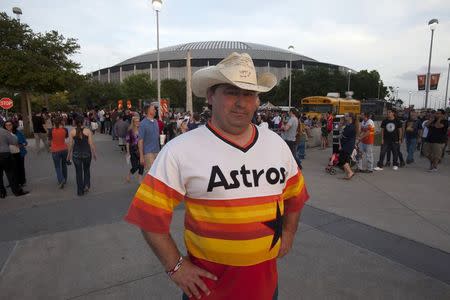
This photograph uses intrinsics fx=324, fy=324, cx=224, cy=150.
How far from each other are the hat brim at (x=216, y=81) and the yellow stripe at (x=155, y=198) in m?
0.64

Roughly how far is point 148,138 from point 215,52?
95.2m

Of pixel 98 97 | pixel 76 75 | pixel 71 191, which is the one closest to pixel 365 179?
pixel 71 191

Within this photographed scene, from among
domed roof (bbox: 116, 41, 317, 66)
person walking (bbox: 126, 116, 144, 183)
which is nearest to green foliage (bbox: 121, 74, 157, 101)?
domed roof (bbox: 116, 41, 317, 66)

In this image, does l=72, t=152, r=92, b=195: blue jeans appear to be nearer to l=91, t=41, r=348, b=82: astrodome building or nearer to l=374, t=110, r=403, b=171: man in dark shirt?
l=374, t=110, r=403, b=171: man in dark shirt

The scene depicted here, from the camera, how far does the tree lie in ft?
56.7

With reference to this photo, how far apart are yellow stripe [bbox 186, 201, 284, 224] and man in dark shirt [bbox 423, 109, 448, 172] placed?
977 cm

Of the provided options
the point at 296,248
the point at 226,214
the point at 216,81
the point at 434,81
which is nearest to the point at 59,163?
the point at 296,248

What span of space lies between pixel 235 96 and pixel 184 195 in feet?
1.86

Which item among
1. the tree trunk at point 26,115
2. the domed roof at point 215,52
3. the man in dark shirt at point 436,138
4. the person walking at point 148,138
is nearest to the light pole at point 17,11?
the tree trunk at point 26,115

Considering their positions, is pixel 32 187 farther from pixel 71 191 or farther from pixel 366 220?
pixel 366 220

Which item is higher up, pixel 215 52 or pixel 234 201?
pixel 215 52

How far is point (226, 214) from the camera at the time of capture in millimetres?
1559

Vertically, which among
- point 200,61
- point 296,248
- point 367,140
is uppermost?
point 200,61

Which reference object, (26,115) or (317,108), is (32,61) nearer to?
(26,115)
